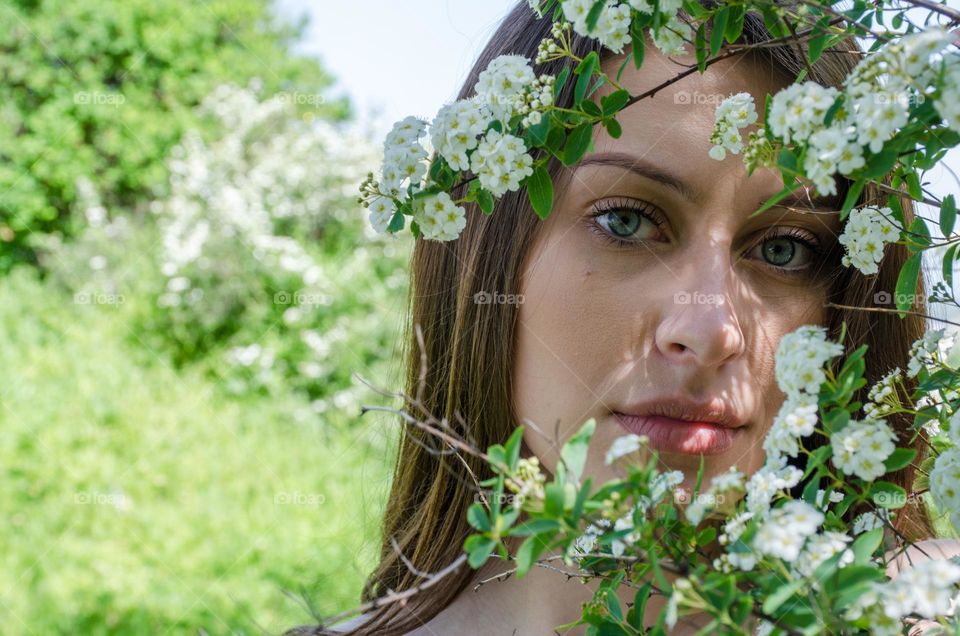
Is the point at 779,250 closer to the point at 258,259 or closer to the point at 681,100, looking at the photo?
the point at 681,100

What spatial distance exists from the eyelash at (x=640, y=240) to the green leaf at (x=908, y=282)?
39 cm

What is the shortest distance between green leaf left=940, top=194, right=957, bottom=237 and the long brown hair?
0.45 meters

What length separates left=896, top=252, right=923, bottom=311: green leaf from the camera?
1104 millimetres

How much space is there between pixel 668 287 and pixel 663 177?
0.17 meters

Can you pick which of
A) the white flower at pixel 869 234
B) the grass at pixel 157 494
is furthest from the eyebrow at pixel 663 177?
the grass at pixel 157 494

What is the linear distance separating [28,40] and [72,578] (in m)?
5.69

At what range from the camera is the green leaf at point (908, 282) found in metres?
1.10

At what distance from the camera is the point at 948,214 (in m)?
1.05

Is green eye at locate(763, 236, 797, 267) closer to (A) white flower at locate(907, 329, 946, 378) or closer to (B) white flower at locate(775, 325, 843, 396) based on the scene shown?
(A) white flower at locate(907, 329, 946, 378)

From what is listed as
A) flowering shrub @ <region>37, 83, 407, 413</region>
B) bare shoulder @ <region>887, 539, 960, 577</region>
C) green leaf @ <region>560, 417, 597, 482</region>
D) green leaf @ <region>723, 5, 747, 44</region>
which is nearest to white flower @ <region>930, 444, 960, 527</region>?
green leaf @ <region>560, 417, 597, 482</region>

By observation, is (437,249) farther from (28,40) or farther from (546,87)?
(28,40)

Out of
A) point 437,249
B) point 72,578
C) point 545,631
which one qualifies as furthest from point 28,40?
point 545,631

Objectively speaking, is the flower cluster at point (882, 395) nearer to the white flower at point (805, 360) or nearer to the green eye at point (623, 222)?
the white flower at point (805, 360)

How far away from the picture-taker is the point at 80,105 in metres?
8.08
